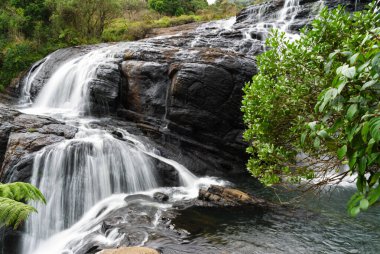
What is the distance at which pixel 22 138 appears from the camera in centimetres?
1072

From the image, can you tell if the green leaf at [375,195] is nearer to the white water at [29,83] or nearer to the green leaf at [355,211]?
the green leaf at [355,211]

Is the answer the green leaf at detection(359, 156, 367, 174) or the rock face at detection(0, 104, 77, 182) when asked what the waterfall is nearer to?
the rock face at detection(0, 104, 77, 182)

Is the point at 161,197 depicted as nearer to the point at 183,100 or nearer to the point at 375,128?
the point at 183,100

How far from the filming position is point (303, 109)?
468 centimetres

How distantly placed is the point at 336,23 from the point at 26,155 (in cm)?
984

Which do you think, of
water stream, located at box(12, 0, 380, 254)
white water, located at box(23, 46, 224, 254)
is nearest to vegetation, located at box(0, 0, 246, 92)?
white water, located at box(23, 46, 224, 254)

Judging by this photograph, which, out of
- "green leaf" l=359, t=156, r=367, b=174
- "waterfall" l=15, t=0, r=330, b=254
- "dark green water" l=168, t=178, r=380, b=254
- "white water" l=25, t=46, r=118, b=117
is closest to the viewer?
"green leaf" l=359, t=156, r=367, b=174

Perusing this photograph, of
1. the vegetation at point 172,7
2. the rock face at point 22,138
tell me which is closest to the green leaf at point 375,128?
the rock face at point 22,138

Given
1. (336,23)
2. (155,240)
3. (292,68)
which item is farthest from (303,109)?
(155,240)

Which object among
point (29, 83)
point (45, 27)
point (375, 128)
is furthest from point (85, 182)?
point (45, 27)

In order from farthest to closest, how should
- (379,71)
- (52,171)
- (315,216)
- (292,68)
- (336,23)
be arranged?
1. (52,171)
2. (315,216)
3. (292,68)
4. (336,23)
5. (379,71)

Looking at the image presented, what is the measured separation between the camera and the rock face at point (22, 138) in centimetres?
971

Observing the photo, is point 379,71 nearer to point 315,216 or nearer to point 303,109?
point 303,109

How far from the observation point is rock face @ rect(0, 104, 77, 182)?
9.71 m
